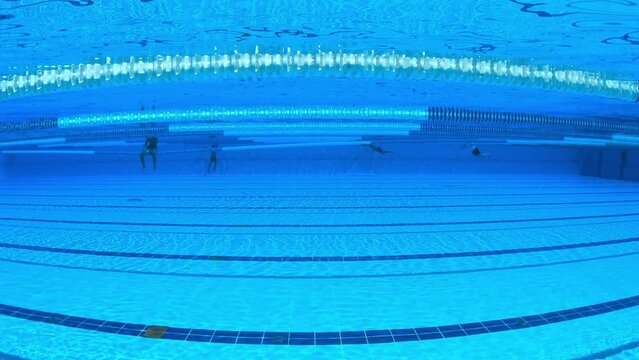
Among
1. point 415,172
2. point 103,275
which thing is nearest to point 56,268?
point 103,275

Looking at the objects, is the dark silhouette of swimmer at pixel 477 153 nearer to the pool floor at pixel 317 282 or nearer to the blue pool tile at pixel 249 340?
the pool floor at pixel 317 282

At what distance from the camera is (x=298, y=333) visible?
2010 mm

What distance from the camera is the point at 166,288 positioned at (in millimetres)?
2518

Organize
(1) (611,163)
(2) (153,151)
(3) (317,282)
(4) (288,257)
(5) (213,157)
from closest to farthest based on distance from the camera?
(3) (317,282) < (4) (288,257) < (2) (153,151) < (5) (213,157) < (1) (611,163)

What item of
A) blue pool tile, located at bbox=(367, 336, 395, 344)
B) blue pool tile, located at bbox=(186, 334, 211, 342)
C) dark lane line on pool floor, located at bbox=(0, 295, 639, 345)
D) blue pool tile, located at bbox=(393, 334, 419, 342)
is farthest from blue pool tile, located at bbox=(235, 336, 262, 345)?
blue pool tile, located at bbox=(393, 334, 419, 342)

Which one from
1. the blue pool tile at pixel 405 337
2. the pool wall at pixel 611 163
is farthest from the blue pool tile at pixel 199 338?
the pool wall at pixel 611 163

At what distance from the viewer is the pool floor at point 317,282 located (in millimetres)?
1925

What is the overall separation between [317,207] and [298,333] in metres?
3.20

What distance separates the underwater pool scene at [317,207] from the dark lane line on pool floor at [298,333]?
1 centimetres

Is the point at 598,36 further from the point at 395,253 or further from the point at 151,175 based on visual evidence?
the point at 151,175

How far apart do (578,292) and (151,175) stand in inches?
333

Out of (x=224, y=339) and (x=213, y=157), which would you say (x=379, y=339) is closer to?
(x=224, y=339)

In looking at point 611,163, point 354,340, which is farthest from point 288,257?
point 611,163

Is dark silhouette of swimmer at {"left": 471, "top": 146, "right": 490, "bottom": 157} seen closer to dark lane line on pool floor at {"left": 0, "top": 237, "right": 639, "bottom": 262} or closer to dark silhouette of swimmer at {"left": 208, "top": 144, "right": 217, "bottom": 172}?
dark silhouette of swimmer at {"left": 208, "top": 144, "right": 217, "bottom": 172}
